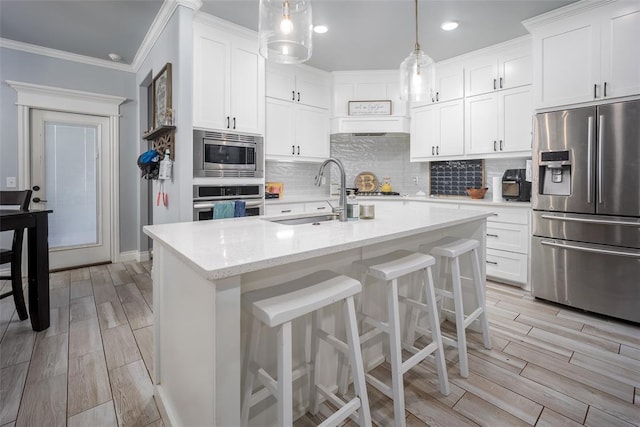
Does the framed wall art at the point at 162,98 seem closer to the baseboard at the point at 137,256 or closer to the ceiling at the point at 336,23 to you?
the ceiling at the point at 336,23

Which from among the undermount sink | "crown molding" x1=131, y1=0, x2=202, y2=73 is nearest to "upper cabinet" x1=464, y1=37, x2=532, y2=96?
the undermount sink

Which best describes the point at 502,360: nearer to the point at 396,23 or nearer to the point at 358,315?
the point at 358,315

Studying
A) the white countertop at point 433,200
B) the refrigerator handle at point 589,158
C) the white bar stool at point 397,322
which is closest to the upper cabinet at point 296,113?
the white countertop at point 433,200

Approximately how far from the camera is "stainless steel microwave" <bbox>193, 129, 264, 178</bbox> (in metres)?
2.99

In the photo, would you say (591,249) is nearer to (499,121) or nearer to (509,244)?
(509,244)

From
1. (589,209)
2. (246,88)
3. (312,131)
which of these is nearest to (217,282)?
(246,88)

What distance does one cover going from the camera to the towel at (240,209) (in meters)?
3.15

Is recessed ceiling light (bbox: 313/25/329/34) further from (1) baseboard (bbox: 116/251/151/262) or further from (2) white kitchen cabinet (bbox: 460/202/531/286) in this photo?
(1) baseboard (bbox: 116/251/151/262)

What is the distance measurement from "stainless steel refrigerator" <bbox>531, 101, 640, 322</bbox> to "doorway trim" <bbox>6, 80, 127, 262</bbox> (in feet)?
16.2

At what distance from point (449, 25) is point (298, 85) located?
189 centimetres

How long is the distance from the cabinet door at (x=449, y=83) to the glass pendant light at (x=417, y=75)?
1.96m

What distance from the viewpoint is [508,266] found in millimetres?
3355

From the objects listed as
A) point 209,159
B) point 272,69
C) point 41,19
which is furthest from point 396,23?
point 41,19

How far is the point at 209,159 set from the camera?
10.0 feet
